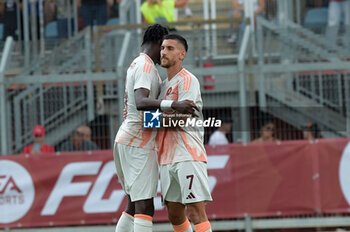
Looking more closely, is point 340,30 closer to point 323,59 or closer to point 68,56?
point 323,59

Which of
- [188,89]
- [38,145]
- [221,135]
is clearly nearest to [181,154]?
[188,89]

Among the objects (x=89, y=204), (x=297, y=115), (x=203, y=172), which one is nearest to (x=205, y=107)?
(x=297, y=115)

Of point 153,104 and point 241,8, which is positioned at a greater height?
point 241,8

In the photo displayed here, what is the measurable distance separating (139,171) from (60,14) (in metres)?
8.36

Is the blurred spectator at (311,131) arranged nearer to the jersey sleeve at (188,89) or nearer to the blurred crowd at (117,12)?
the blurred crowd at (117,12)

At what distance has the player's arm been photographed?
734cm

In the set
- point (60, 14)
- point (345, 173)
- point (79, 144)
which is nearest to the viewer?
point (345, 173)

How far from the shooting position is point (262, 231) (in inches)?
478

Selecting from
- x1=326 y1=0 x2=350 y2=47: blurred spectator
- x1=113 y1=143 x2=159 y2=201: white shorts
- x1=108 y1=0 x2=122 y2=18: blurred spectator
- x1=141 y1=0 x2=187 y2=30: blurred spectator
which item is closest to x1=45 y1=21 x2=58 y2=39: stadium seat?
x1=108 y1=0 x2=122 y2=18: blurred spectator

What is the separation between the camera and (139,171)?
26.0 feet

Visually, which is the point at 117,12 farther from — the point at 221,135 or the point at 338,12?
the point at 221,135

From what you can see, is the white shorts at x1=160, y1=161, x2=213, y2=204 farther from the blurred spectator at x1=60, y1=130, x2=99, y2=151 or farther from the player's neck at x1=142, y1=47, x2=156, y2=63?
the blurred spectator at x1=60, y1=130, x2=99, y2=151

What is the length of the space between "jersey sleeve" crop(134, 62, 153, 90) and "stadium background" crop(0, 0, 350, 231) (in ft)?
14.3

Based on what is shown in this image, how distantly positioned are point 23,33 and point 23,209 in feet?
15.7
